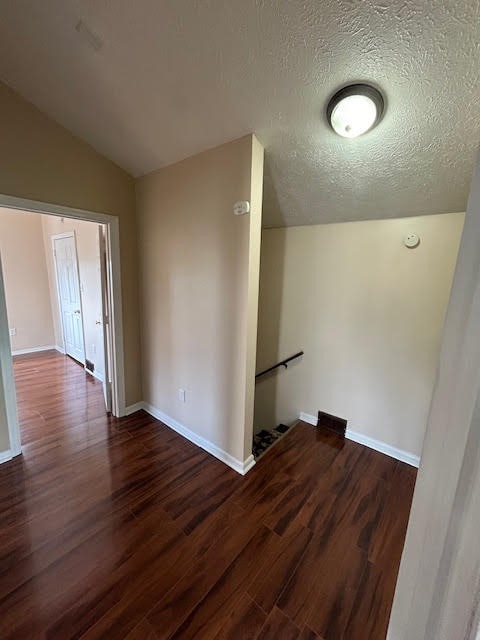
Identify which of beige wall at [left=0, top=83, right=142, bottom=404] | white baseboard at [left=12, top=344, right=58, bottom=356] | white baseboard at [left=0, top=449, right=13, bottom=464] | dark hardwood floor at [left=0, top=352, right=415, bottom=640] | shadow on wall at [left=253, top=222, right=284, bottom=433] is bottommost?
dark hardwood floor at [left=0, top=352, right=415, bottom=640]

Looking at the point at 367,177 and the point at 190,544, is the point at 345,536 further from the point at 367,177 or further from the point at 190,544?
the point at 367,177

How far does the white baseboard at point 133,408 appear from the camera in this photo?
286cm

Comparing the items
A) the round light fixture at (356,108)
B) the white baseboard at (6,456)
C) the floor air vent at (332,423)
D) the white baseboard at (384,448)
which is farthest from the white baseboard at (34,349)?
the round light fixture at (356,108)

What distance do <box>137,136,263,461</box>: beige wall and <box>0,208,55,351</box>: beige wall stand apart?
327cm

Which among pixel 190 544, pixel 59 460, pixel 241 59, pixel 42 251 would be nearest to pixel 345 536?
pixel 190 544

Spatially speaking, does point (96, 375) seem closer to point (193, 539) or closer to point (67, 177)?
point (67, 177)

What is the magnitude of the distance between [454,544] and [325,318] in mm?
2323

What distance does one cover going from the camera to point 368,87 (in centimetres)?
126

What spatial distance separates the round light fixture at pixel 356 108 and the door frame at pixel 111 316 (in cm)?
203

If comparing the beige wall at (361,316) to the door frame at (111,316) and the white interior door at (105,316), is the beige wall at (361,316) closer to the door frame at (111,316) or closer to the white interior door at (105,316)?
the door frame at (111,316)

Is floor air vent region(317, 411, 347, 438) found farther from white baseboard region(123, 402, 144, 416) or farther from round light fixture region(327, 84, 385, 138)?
round light fixture region(327, 84, 385, 138)

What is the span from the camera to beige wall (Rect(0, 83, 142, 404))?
74.0 inches

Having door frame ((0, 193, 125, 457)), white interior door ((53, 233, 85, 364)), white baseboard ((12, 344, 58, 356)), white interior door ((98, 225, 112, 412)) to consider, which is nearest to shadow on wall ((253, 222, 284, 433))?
door frame ((0, 193, 125, 457))

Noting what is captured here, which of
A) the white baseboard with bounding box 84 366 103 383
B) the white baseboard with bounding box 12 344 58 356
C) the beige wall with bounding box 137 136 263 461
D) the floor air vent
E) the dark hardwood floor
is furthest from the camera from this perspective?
the white baseboard with bounding box 12 344 58 356
